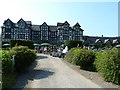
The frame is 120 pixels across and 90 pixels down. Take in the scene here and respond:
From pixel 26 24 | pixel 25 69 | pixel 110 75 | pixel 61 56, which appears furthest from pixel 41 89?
pixel 26 24

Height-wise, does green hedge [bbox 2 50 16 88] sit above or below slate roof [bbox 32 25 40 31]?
below

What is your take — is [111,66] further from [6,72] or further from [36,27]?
[36,27]

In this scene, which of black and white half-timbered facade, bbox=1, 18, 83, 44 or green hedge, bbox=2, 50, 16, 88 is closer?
green hedge, bbox=2, 50, 16, 88

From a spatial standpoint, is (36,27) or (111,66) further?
(36,27)

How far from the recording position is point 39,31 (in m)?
83.4

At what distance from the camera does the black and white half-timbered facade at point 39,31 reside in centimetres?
8138

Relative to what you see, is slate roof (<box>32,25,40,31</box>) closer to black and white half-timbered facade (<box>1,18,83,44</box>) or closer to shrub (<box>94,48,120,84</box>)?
black and white half-timbered facade (<box>1,18,83,44</box>)

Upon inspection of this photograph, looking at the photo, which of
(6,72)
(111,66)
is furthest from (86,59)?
(6,72)

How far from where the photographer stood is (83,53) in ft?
70.1

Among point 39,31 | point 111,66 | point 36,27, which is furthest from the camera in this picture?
point 36,27

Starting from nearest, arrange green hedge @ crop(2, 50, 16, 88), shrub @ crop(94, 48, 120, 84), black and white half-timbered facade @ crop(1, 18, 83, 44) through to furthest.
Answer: green hedge @ crop(2, 50, 16, 88) < shrub @ crop(94, 48, 120, 84) < black and white half-timbered facade @ crop(1, 18, 83, 44)

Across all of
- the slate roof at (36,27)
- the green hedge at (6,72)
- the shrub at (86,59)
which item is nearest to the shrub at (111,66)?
the green hedge at (6,72)

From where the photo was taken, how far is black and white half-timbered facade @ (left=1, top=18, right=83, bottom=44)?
81375 mm

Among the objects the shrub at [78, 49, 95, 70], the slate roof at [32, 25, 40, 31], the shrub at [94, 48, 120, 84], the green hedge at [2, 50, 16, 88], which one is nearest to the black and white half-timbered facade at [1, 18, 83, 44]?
the slate roof at [32, 25, 40, 31]
